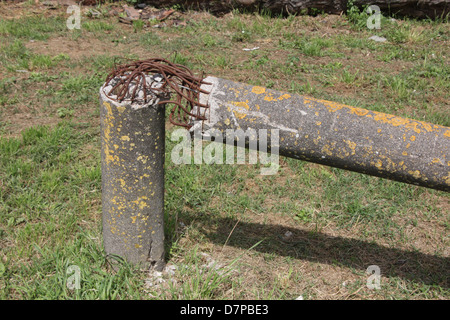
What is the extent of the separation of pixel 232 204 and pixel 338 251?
39.6 inches

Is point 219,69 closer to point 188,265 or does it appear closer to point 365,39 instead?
point 365,39

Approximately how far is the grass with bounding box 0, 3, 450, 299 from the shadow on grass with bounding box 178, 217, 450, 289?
0.01m

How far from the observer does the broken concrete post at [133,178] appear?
2408 mm

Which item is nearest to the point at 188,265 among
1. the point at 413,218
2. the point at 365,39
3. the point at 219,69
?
the point at 413,218

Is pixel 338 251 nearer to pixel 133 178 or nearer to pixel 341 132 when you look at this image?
pixel 341 132

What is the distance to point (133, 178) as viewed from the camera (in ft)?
8.35

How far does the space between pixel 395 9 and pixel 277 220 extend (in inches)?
233

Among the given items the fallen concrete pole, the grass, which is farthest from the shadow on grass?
the fallen concrete pole

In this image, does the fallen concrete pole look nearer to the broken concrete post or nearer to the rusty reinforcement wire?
the rusty reinforcement wire

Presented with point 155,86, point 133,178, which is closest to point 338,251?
point 133,178

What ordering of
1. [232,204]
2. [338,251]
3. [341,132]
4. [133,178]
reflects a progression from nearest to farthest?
[341,132] → [133,178] → [338,251] → [232,204]

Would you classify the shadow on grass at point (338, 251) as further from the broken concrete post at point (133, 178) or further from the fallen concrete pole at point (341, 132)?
the fallen concrete pole at point (341, 132)

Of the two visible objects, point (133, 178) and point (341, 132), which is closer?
point (341, 132)

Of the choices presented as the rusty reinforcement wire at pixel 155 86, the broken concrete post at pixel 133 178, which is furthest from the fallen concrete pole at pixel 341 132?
the broken concrete post at pixel 133 178
